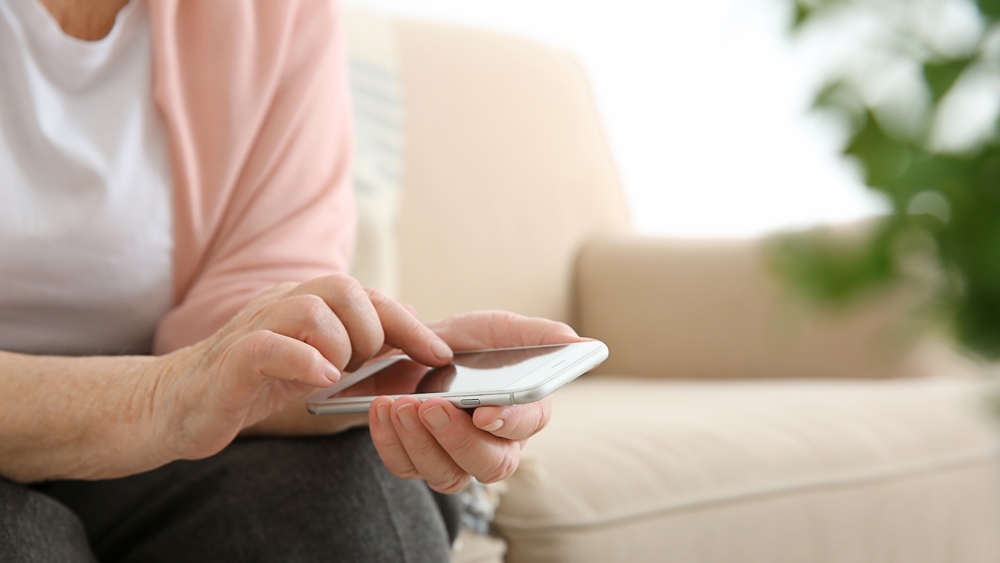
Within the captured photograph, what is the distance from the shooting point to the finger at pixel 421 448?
0.54 m

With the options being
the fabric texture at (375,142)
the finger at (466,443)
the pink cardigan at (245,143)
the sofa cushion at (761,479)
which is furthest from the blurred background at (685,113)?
the finger at (466,443)

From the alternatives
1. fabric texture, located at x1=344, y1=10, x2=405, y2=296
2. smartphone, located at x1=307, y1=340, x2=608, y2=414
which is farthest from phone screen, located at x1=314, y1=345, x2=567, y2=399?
fabric texture, located at x1=344, y1=10, x2=405, y2=296

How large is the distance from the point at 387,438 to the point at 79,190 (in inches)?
14.8

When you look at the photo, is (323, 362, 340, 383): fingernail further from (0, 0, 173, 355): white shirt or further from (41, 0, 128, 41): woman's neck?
(41, 0, 128, 41): woman's neck

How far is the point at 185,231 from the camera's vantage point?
81 cm

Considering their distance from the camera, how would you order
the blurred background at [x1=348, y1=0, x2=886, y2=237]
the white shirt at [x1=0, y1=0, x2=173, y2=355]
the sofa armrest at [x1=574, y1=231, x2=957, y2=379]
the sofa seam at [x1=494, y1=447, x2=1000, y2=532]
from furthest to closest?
1. the blurred background at [x1=348, y1=0, x2=886, y2=237]
2. the sofa armrest at [x1=574, y1=231, x2=957, y2=379]
3. the sofa seam at [x1=494, y1=447, x2=1000, y2=532]
4. the white shirt at [x1=0, y1=0, x2=173, y2=355]

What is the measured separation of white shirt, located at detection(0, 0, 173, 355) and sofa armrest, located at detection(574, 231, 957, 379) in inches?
32.5

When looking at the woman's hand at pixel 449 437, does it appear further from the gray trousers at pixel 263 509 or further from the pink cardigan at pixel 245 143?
the pink cardigan at pixel 245 143

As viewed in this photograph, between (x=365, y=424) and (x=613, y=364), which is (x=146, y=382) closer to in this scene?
(x=365, y=424)

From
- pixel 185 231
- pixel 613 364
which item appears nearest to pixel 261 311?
pixel 185 231

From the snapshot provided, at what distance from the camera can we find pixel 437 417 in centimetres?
53

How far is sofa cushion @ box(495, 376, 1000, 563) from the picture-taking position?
90 cm

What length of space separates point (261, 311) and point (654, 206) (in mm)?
1819

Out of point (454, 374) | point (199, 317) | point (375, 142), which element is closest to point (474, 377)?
point (454, 374)
